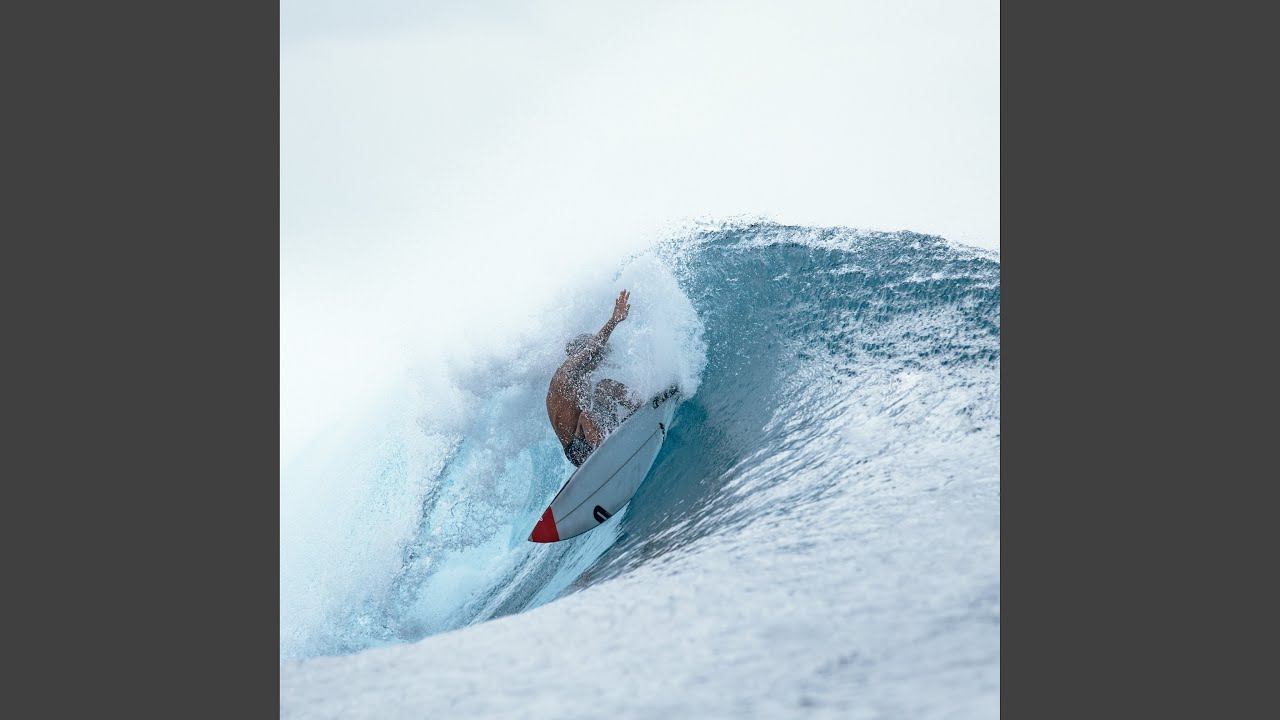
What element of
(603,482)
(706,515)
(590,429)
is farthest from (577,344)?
(706,515)

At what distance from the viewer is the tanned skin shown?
451cm

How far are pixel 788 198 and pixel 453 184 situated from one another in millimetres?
3661

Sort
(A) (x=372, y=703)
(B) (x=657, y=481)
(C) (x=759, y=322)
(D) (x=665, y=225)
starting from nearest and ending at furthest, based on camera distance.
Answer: (A) (x=372, y=703) → (B) (x=657, y=481) → (C) (x=759, y=322) → (D) (x=665, y=225)

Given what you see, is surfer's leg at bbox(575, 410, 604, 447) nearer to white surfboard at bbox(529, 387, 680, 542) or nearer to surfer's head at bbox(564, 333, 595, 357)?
white surfboard at bbox(529, 387, 680, 542)

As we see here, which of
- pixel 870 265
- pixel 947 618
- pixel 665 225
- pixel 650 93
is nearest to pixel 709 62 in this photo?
pixel 650 93

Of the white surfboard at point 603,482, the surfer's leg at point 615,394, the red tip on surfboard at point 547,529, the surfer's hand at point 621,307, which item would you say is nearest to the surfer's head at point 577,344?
the surfer's hand at point 621,307

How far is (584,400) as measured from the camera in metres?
4.56

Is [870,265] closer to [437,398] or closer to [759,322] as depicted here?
[759,322]

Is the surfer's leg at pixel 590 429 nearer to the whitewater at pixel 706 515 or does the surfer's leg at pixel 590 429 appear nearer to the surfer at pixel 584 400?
the surfer at pixel 584 400

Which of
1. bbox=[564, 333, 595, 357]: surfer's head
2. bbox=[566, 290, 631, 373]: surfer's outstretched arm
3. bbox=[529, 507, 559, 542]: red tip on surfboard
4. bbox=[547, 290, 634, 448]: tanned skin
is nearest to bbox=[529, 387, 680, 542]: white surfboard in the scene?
bbox=[529, 507, 559, 542]: red tip on surfboard

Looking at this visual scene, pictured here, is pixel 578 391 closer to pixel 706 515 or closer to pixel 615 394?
pixel 615 394

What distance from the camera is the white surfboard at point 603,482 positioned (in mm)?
4152

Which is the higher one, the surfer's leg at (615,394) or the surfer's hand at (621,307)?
the surfer's hand at (621,307)

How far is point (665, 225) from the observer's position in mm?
5738
